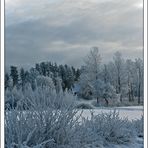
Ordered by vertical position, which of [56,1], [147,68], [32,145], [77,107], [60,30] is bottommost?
[32,145]

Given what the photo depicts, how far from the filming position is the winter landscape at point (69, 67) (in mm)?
2346

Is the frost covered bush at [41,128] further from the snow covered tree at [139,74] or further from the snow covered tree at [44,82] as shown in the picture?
the snow covered tree at [139,74]

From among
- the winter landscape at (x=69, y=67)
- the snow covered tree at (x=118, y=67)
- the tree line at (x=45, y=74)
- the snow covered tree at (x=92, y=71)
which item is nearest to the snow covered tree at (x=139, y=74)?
the winter landscape at (x=69, y=67)

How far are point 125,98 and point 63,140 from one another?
1.57 feet

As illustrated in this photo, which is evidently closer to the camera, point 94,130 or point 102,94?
point 102,94

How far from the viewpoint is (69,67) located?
244 cm

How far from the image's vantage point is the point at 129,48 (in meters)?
2.59

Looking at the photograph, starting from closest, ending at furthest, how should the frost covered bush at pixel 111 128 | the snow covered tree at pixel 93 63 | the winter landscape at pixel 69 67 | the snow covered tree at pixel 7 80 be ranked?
the snow covered tree at pixel 7 80 → the winter landscape at pixel 69 67 → the snow covered tree at pixel 93 63 → the frost covered bush at pixel 111 128

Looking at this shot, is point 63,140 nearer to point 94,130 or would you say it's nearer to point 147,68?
point 94,130

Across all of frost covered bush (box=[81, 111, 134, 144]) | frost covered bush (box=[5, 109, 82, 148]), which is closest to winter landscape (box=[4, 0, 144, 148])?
frost covered bush (box=[5, 109, 82, 148])

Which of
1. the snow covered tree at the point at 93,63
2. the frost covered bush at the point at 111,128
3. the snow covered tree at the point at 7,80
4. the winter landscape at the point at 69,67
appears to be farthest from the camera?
the frost covered bush at the point at 111,128

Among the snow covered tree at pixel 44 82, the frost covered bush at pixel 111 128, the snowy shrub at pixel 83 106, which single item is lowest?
the frost covered bush at pixel 111 128

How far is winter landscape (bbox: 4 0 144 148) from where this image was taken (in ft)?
7.70

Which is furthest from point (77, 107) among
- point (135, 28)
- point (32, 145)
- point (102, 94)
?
point (135, 28)
